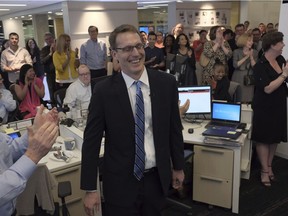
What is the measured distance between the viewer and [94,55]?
6609 mm

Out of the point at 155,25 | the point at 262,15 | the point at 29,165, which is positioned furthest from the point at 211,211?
the point at 155,25

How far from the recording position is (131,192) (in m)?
1.74

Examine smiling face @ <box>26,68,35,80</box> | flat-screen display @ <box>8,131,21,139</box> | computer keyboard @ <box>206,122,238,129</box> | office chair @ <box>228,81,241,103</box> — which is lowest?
computer keyboard @ <box>206,122,238,129</box>

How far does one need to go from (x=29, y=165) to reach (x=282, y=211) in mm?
2549

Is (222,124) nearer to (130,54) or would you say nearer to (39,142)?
(130,54)

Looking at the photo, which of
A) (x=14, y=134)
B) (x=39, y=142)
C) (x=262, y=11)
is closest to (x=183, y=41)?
(x=14, y=134)

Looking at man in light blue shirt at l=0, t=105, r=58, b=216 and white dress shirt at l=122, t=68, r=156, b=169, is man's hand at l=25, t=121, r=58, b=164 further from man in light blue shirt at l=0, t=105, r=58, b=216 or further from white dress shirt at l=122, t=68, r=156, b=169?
white dress shirt at l=122, t=68, r=156, b=169

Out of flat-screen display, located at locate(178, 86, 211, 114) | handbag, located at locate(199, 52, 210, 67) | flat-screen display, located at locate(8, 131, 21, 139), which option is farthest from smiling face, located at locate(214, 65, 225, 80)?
flat-screen display, located at locate(8, 131, 21, 139)

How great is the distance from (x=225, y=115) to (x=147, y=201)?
1736 mm

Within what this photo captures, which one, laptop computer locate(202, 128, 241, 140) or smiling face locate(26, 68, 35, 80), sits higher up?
smiling face locate(26, 68, 35, 80)

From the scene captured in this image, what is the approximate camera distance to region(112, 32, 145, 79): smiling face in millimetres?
1622

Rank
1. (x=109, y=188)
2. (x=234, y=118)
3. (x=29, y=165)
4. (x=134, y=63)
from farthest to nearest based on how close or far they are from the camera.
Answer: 1. (x=234, y=118)
2. (x=109, y=188)
3. (x=134, y=63)
4. (x=29, y=165)

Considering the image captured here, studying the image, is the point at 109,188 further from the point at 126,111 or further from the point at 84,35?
the point at 84,35

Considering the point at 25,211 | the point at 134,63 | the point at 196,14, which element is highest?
the point at 196,14
